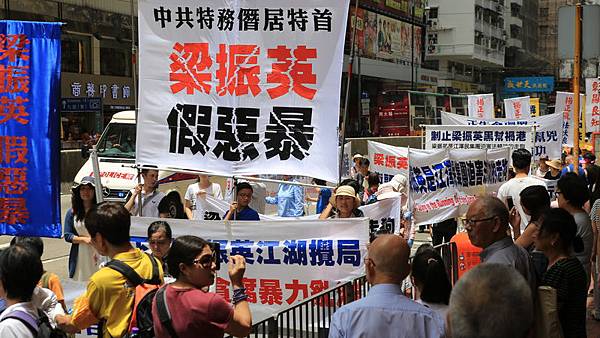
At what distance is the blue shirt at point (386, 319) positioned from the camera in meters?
3.26

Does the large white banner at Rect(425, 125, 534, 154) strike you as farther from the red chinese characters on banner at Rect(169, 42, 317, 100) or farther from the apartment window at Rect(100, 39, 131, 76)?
the apartment window at Rect(100, 39, 131, 76)

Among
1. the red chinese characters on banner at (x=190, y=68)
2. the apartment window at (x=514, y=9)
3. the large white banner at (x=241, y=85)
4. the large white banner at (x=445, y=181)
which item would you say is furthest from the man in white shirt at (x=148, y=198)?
the apartment window at (x=514, y=9)

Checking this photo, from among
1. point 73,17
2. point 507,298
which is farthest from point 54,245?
point 73,17

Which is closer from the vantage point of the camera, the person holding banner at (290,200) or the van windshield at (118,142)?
the person holding banner at (290,200)

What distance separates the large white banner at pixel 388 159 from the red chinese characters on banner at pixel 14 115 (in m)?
7.28

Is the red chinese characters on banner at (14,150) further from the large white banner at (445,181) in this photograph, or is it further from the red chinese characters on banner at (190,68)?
the large white banner at (445,181)

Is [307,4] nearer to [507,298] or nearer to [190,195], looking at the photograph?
[190,195]

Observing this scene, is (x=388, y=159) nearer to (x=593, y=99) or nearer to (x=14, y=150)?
(x=14, y=150)

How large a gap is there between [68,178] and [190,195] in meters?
13.5

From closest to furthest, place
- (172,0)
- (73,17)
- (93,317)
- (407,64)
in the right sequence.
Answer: (93,317) → (172,0) → (73,17) → (407,64)

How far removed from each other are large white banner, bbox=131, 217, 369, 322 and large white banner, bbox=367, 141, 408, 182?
638 cm

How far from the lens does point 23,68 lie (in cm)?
661

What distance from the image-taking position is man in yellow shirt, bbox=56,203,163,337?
4.10 metres

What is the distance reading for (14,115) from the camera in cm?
663
